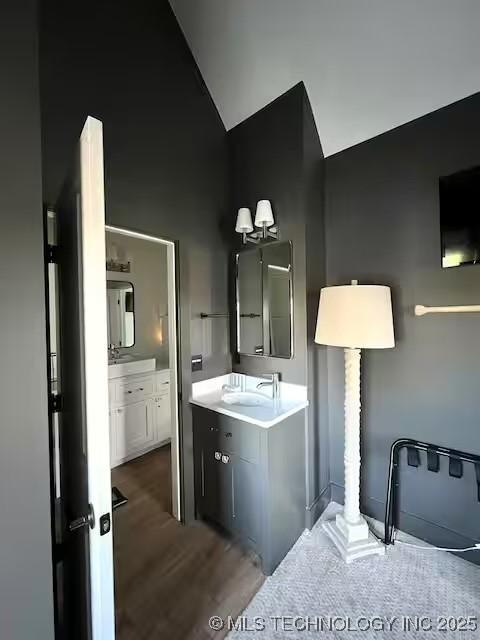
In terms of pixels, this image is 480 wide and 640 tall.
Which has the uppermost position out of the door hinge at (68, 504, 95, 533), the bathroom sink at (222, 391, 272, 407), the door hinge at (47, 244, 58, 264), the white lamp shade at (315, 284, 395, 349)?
the door hinge at (47, 244, 58, 264)

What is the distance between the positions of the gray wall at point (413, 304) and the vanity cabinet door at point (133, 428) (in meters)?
1.89

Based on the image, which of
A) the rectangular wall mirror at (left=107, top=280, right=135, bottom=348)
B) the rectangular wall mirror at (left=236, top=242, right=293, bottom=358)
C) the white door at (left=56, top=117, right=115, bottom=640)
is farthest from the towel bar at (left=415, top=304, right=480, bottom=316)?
the rectangular wall mirror at (left=107, top=280, right=135, bottom=348)

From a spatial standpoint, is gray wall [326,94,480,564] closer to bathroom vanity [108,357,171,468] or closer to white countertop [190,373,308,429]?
white countertop [190,373,308,429]

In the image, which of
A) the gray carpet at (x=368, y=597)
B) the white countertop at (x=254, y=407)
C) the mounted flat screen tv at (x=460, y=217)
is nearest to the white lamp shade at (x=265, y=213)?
the mounted flat screen tv at (x=460, y=217)

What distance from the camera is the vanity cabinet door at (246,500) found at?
5.72 feet

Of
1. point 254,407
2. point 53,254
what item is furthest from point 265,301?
point 53,254

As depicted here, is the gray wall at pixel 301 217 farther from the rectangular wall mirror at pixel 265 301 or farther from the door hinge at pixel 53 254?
the door hinge at pixel 53 254

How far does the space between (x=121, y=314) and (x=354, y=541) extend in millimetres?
3002

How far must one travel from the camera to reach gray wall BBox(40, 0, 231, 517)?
154 centimetres

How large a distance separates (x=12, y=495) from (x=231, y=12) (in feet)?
8.95

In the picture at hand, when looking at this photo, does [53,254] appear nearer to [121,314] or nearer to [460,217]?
[460,217]

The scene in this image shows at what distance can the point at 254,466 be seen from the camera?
1741 millimetres

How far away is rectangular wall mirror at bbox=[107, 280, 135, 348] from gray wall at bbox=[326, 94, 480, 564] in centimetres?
233

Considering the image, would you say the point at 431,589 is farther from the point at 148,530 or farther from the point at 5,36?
the point at 5,36
